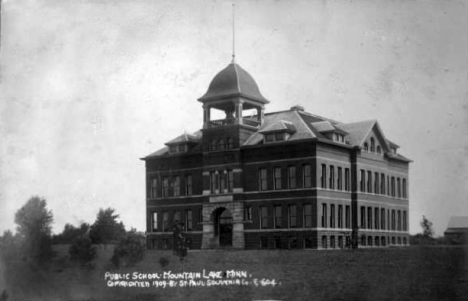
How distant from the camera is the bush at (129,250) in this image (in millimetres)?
21008

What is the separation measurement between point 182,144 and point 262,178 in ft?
11.5

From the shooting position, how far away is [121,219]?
21.4 metres

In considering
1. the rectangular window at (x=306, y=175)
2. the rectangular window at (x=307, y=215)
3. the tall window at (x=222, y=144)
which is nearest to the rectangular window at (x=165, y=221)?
the tall window at (x=222, y=144)

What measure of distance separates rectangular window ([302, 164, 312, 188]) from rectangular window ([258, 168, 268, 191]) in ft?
5.31

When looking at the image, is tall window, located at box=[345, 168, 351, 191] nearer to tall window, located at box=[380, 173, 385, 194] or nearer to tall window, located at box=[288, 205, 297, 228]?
tall window, located at box=[380, 173, 385, 194]

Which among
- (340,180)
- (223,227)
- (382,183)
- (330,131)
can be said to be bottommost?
(223,227)

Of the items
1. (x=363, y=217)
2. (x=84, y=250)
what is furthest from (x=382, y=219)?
(x=84, y=250)

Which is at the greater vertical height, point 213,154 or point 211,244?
point 213,154

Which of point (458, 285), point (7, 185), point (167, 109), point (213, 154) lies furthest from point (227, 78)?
point (458, 285)

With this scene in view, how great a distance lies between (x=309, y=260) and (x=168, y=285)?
15.0ft

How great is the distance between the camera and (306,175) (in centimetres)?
2350

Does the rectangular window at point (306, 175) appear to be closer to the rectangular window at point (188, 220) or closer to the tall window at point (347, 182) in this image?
the tall window at point (347, 182)

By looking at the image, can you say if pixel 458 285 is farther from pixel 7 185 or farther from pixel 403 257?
pixel 7 185

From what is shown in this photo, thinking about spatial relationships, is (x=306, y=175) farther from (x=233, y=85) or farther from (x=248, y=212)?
(x=233, y=85)
